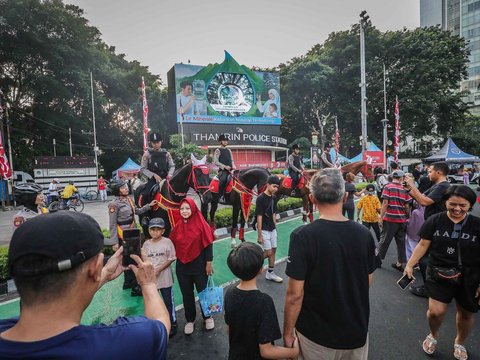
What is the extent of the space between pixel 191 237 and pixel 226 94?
2788cm

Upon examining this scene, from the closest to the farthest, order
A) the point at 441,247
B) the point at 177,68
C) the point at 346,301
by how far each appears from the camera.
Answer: the point at 346,301
the point at 441,247
the point at 177,68

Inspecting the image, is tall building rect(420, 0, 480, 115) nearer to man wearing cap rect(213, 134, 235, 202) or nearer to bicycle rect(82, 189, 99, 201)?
man wearing cap rect(213, 134, 235, 202)

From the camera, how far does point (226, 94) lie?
29.6 m

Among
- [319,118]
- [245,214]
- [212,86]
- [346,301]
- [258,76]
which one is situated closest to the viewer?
[346,301]

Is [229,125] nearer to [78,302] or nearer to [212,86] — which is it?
[212,86]

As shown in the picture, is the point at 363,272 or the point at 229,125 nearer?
the point at 363,272

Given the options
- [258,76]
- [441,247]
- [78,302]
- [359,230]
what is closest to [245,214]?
[441,247]

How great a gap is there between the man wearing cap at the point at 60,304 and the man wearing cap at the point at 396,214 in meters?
5.22

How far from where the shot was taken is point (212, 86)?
2872 centimetres

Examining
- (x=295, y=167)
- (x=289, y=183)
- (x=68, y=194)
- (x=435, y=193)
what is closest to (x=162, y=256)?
(x=435, y=193)

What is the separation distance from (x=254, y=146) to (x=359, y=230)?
2932 cm

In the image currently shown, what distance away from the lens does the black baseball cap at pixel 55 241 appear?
3.16 ft

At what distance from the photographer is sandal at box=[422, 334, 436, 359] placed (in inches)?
118

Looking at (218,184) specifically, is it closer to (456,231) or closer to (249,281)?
(456,231)
